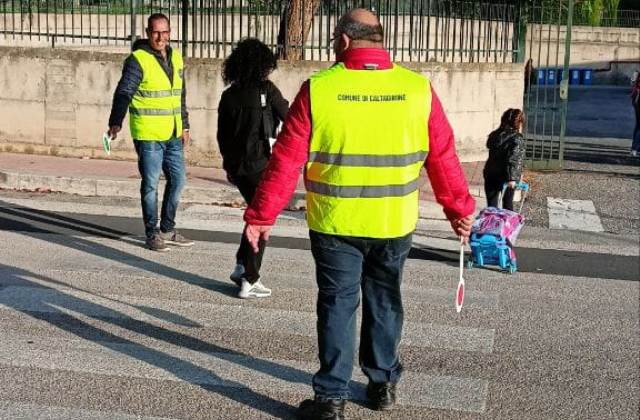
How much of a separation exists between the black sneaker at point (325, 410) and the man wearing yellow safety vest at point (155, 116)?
168 inches

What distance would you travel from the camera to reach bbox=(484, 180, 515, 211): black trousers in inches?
392

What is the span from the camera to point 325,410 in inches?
202

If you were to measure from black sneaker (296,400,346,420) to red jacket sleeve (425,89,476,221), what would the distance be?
3.49 feet

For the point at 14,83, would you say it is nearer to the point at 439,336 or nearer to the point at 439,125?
the point at 439,336

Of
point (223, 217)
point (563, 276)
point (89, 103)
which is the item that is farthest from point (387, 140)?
point (89, 103)

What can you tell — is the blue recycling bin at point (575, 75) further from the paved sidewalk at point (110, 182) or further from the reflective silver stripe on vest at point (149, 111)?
the reflective silver stripe on vest at point (149, 111)

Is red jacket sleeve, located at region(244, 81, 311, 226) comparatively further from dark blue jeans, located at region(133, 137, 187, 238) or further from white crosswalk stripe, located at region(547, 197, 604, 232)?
white crosswalk stripe, located at region(547, 197, 604, 232)

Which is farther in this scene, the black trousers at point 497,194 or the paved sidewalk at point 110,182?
the paved sidewalk at point 110,182

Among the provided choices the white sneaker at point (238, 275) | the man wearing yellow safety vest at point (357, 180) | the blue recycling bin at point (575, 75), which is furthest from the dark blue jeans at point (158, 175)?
the blue recycling bin at point (575, 75)

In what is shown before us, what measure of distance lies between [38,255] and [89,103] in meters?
5.80

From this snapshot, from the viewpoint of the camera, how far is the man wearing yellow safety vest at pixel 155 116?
29.6ft

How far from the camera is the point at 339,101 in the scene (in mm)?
4910

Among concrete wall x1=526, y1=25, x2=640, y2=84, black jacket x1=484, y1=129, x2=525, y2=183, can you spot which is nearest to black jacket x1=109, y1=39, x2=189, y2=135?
black jacket x1=484, y1=129, x2=525, y2=183

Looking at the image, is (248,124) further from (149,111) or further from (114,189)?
(114,189)
